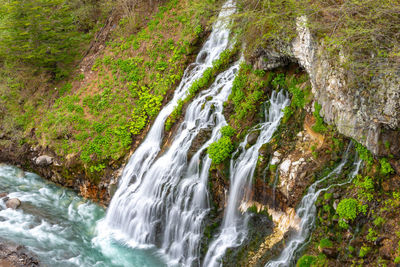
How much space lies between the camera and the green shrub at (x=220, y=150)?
1093 centimetres

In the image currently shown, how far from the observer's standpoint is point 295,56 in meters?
10.0

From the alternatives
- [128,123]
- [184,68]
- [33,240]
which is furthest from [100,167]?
[184,68]

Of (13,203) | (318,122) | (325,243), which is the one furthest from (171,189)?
(13,203)

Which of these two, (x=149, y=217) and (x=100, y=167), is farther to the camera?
(x=100, y=167)

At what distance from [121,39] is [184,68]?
5.26 meters

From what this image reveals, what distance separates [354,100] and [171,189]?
6.49 metres

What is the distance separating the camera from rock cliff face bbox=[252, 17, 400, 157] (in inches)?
285

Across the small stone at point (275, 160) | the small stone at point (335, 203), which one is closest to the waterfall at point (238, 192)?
the small stone at point (275, 160)

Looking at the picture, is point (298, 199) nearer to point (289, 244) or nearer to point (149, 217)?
point (289, 244)

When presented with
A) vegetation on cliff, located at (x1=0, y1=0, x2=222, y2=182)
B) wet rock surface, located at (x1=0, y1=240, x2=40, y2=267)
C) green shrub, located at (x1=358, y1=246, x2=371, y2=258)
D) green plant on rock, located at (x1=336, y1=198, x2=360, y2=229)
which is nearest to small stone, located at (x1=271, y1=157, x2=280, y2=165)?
green plant on rock, located at (x1=336, y1=198, x2=360, y2=229)

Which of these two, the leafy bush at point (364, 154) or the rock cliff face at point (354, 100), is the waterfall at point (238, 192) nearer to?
the rock cliff face at point (354, 100)

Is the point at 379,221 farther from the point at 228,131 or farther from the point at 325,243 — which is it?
the point at 228,131

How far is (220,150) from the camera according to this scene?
36.1ft

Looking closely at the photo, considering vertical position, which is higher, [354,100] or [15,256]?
[354,100]
